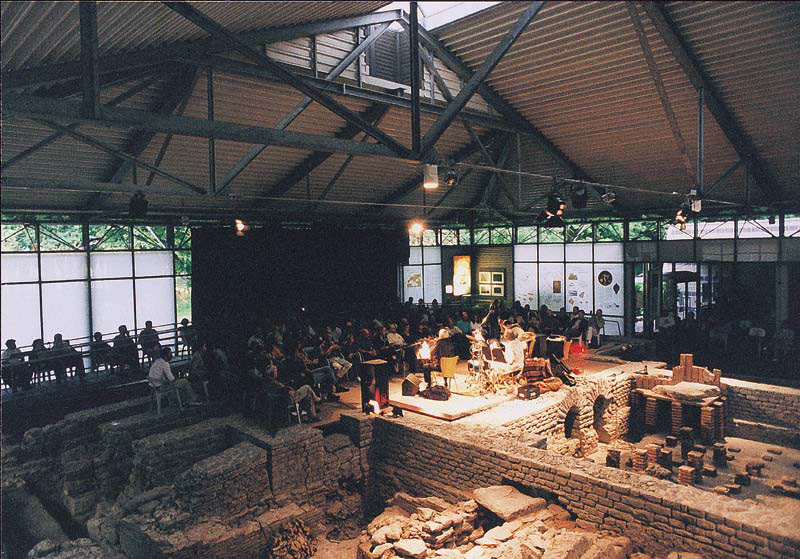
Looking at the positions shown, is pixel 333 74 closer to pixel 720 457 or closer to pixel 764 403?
pixel 720 457

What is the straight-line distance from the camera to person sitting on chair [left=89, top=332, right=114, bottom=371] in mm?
12867

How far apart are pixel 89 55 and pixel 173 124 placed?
2.87 feet

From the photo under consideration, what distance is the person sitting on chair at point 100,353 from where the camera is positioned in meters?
12.9

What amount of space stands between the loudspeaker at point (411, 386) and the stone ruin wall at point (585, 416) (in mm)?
2304

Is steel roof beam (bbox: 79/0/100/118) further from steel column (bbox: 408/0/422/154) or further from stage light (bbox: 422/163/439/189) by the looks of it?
stage light (bbox: 422/163/439/189)

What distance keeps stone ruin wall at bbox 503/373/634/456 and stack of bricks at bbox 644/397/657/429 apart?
1.28 ft

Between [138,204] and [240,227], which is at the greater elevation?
[138,204]

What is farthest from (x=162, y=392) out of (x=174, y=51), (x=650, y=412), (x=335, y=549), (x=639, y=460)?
(x=650, y=412)

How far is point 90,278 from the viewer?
14039mm

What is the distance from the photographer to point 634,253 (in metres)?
18.4

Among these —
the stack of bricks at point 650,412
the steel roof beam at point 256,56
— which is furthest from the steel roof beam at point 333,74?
the stack of bricks at point 650,412

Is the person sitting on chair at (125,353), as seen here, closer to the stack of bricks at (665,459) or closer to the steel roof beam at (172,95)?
the steel roof beam at (172,95)

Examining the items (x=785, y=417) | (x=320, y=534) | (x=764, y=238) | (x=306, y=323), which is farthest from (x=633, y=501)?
(x=764, y=238)

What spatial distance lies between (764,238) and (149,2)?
54.1 ft
